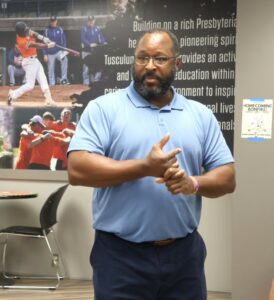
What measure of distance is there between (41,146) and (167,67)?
3.05 meters

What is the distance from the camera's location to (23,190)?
469 cm

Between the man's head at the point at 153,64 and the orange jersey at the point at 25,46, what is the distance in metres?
3.01

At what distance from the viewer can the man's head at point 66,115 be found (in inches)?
179

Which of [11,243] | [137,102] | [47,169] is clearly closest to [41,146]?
[47,169]

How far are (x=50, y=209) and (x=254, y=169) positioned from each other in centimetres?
173

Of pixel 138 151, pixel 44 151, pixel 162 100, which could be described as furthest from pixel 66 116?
pixel 138 151

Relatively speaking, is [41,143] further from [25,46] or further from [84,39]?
[84,39]

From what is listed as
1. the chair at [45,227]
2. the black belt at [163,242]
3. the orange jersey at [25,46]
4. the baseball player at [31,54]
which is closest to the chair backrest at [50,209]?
the chair at [45,227]

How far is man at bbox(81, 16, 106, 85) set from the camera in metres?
4.44

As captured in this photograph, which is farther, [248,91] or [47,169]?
[47,169]

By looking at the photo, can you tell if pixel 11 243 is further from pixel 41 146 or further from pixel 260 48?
pixel 260 48

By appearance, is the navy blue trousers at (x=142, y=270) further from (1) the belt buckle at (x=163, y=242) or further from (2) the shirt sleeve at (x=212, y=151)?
(2) the shirt sleeve at (x=212, y=151)

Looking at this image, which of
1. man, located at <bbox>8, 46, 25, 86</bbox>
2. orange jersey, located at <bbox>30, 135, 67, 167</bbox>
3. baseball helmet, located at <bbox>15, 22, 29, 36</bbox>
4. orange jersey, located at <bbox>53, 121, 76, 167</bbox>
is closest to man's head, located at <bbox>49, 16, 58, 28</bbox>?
baseball helmet, located at <bbox>15, 22, 29, 36</bbox>

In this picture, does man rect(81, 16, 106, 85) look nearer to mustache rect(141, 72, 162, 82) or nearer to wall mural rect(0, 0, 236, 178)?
wall mural rect(0, 0, 236, 178)
